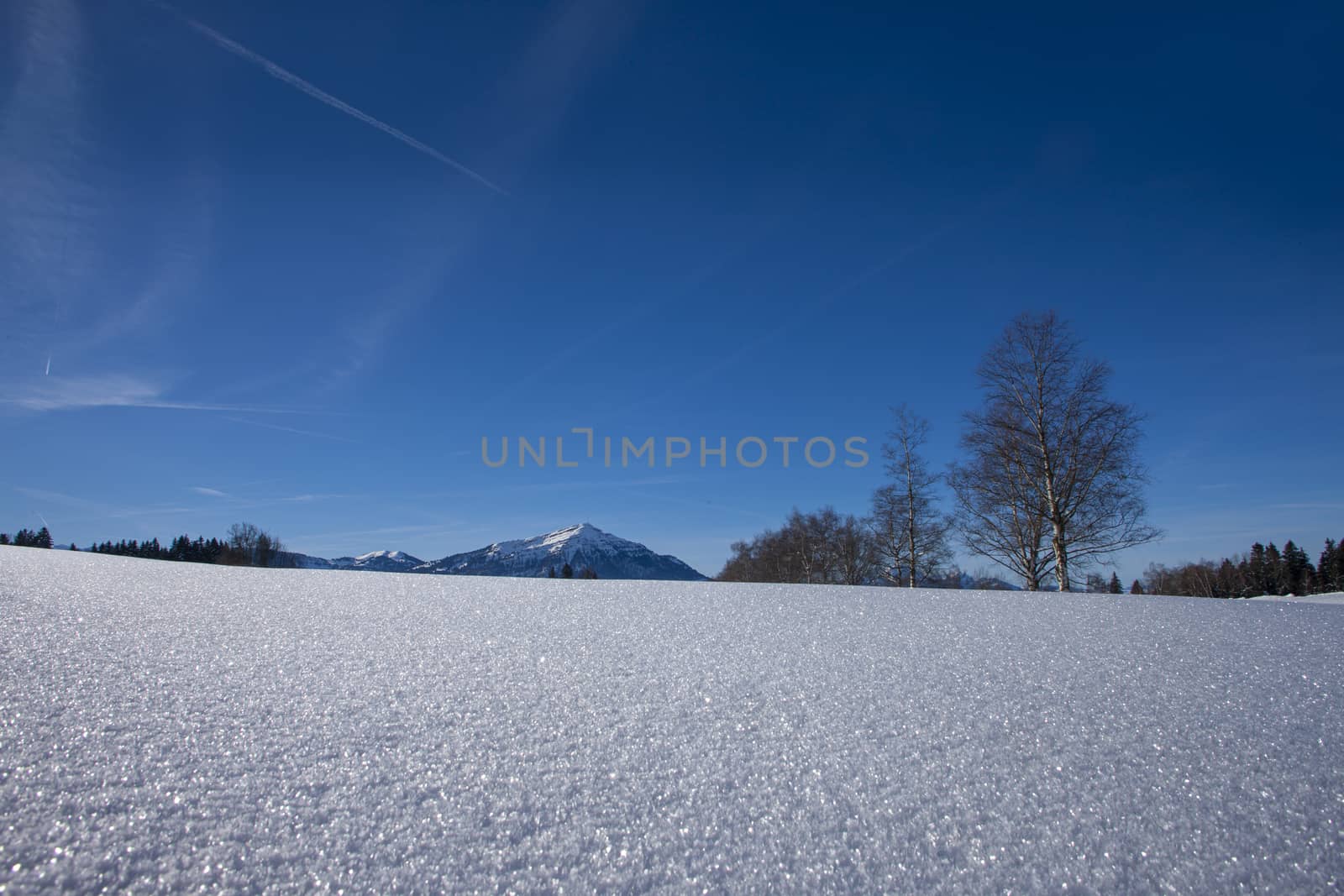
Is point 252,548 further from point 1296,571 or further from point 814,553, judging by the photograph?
point 1296,571

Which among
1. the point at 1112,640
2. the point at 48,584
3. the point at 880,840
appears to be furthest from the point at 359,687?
the point at 1112,640

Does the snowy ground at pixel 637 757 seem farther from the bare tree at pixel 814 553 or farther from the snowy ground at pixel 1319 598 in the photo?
the bare tree at pixel 814 553

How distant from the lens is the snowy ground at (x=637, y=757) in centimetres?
140

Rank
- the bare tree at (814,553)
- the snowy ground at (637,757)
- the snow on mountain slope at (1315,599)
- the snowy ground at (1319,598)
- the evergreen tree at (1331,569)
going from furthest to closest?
the evergreen tree at (1331,569), the bare tree at (814,553), the snowy ground at (1319,598), the snow on mountain slope at (1315,599), the snowy ground at (637,757)

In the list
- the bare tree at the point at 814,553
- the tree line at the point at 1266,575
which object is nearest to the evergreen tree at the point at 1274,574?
the tree line at the point at 1266,575

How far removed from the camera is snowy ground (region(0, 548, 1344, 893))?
4.58 feet

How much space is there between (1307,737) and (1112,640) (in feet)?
4.25

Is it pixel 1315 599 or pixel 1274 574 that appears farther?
pixel 1274 574

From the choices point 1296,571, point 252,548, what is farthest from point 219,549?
point 1296,571

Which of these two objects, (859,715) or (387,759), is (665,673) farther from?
(387,759)

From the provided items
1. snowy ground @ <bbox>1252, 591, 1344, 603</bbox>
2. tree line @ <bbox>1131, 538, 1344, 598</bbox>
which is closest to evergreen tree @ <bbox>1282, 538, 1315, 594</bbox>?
tree line @ <bbox>1131, 538, 1344, 598</bbox>

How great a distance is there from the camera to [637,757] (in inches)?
75.0

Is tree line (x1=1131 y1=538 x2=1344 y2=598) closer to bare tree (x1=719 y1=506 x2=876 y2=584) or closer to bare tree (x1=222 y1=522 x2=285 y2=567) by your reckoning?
bare tree (x1=719 y1=506 x2=876 y2=584)

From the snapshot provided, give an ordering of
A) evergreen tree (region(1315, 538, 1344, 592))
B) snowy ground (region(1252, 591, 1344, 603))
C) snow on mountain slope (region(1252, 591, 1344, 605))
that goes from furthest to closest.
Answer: evergreen tree (region(1315, 538, 1344, 592)) → snowy ground (region(1252, 591, 1344, 603)) → snow on mountain slope (region(1252, 591, 1344, 605))
